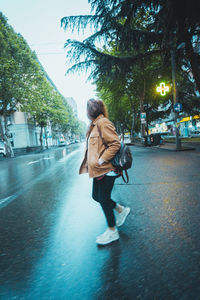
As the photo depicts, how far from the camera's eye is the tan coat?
241 cm

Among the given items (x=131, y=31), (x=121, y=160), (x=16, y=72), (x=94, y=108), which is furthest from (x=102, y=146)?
(x=16, y=72)

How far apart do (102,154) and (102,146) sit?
0.10 meters

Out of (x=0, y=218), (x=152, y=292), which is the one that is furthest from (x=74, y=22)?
(x=152, y=292)

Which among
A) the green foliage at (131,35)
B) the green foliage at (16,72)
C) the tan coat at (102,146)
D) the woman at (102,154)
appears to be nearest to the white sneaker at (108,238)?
the woman at (102,154)

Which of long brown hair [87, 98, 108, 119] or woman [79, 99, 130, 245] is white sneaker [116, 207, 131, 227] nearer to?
woman [79, 99, 130, 245]

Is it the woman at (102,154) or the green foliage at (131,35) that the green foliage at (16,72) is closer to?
the green foliage at (131,35)

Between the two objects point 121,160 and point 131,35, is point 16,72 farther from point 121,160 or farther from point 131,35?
point 121,160

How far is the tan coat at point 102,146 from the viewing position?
7.91 feet

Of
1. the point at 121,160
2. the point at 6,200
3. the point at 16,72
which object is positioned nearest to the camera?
the point at 121,160

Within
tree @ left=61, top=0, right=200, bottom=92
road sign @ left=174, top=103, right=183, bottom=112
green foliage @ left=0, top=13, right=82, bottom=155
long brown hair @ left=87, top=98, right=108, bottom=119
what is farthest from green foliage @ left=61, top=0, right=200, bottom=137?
green foliage @ left=0, top=13, right=82, bottom=155

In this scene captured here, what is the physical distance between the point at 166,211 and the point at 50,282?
86.4 inches

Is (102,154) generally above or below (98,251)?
above

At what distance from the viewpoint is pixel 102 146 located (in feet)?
8.15

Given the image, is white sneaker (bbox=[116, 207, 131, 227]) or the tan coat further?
white sneaker (bbox=[116, 207, 131, 227])
